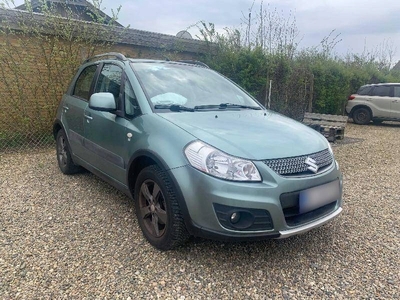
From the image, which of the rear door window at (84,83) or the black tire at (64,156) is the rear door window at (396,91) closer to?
the rear door window at (84,83)

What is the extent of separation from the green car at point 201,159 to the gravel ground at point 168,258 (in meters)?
0.29

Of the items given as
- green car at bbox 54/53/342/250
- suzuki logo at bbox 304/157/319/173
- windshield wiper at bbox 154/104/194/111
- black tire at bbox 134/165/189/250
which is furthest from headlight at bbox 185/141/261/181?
windshield wiper at bbox 154/104/194/111

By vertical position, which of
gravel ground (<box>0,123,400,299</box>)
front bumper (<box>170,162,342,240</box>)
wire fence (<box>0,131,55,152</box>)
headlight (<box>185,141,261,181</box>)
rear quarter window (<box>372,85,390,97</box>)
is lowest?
gravel ground (<box>0,123,400,299</box>)

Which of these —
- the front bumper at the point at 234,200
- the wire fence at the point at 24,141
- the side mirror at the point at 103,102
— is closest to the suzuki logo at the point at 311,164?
the front bumper at the point at 234,200

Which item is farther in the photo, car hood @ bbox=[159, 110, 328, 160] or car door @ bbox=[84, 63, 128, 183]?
car door @ bbox=[84, 63, 128, 183]

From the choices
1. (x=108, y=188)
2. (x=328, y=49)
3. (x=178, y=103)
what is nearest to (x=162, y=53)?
(x=108, y=188)

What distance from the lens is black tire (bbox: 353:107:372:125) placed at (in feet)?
36.7

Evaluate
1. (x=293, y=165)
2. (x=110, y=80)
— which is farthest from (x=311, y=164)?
(x=110, y=80)

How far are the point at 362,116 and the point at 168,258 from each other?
1104 centimetres

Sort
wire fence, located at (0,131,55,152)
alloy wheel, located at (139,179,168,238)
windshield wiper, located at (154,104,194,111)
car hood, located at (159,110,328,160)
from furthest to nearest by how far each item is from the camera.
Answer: wire fence, located at (0,131,55,152), windshield wiper, located at (154,104,194,111), alloy wheel, located at (139,179,168,238), car hood, located at (159,110,328,160)

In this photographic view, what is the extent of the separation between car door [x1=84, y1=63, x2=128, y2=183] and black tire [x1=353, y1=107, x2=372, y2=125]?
10429mm

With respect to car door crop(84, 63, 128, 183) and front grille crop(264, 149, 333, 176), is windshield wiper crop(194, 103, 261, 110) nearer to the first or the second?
car door crop(84, 63, 128, 183)

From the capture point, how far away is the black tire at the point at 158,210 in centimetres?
229

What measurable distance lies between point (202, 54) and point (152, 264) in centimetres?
704
